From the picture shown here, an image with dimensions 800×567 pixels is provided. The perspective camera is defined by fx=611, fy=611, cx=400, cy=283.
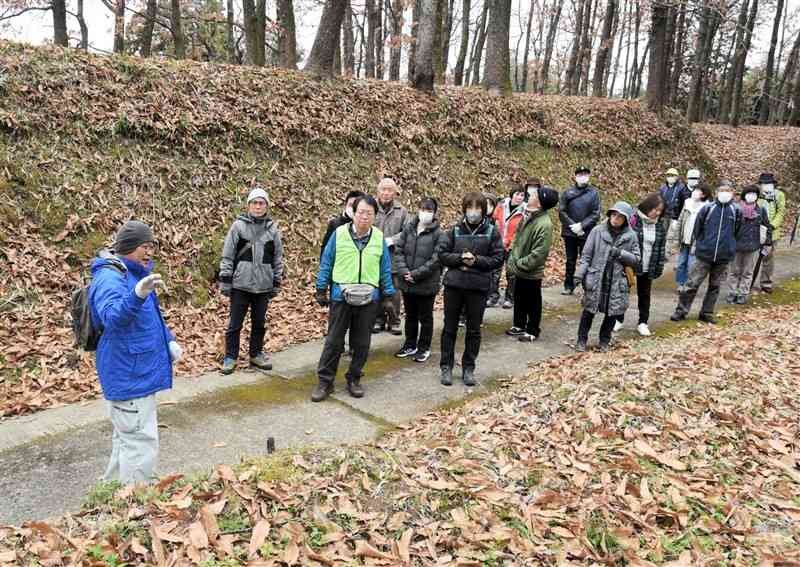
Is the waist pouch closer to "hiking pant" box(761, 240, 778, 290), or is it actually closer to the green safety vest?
the green safety vest

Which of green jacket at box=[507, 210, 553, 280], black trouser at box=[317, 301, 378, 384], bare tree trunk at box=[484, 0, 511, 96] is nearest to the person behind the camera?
black trouser at box=[317, 301, 378, 384]

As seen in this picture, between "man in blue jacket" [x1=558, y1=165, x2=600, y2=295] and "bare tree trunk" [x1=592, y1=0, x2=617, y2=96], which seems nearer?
"man in blue jacket" [x1=558, y1=165, x2=600, y2=295]

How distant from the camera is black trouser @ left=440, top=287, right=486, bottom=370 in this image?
6.66 meters

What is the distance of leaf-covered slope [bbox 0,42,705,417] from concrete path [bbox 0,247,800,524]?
0.61 m

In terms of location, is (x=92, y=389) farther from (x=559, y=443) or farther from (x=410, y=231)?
(x=559, y=443)

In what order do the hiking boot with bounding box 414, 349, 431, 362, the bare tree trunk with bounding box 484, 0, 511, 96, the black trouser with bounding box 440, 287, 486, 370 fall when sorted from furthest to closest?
the bare tree trunk with bounding box 484, 0, 511, 96
the hiking boot with bounding box 414, 349, 431, 362
the black trouser with bounding box 440, 287, 486, 370

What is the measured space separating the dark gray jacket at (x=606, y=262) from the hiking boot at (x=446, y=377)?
7.30 feet

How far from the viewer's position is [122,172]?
9086 mm

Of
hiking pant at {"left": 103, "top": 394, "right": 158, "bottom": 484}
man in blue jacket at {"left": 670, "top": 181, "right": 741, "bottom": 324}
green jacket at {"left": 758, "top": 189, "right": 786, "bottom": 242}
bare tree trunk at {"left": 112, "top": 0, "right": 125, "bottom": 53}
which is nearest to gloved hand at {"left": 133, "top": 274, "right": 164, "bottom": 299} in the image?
hiking pant at {"left": 103, "top": 394, "right": 158, "bottom": 484}

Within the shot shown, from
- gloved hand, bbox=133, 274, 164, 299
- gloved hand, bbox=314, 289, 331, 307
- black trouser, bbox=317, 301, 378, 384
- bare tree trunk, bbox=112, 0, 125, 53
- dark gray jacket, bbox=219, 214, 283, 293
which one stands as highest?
bare tree trunk, bbox=112, 0, 125, 53

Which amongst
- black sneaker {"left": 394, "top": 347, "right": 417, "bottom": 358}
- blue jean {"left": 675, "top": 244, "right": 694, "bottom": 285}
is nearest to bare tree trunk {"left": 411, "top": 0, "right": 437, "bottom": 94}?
blue jean {"left": 675, "top": 244, "right": 694, "bottom": 285}

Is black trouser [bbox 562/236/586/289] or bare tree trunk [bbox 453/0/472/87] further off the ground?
bare tree trunk [bbox 453/0/472/87]

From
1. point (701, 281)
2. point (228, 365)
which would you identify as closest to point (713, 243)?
point (701, 281)

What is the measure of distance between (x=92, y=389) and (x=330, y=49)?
30.9 feet
